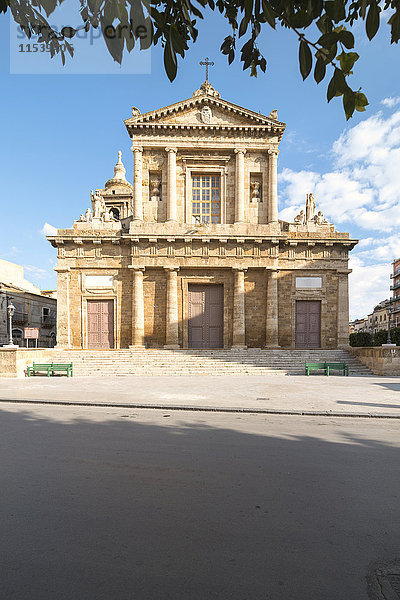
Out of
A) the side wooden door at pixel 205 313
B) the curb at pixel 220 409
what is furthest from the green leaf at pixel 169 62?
the side wooden door at pixel 205 313

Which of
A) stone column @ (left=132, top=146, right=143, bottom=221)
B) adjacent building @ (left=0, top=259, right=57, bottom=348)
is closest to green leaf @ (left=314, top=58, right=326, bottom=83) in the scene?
stone column @ (left=132, top=146, right=143, bottom=221)

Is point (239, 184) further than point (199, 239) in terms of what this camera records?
Yes

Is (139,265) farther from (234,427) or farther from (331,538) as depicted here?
(331,538)

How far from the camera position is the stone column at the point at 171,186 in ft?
78.7

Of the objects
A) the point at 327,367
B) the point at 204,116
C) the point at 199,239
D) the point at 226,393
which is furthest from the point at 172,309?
the point at 204,116

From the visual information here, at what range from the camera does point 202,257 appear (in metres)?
23.6

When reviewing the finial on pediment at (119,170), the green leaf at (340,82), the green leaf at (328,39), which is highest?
the finial on pediment at (119,170)

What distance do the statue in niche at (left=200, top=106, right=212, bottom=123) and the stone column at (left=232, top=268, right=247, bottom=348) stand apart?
1049 cm

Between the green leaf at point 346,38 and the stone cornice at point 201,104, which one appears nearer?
the green leaf at point 346,38

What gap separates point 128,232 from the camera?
24.1 metres

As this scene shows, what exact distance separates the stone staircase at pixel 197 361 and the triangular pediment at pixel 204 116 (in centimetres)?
1517

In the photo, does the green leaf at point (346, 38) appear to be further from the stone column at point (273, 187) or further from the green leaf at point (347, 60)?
the stone column at point (273, 187)

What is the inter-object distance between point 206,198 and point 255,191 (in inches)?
137

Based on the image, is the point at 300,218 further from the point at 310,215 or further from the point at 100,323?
the point at 100,323
